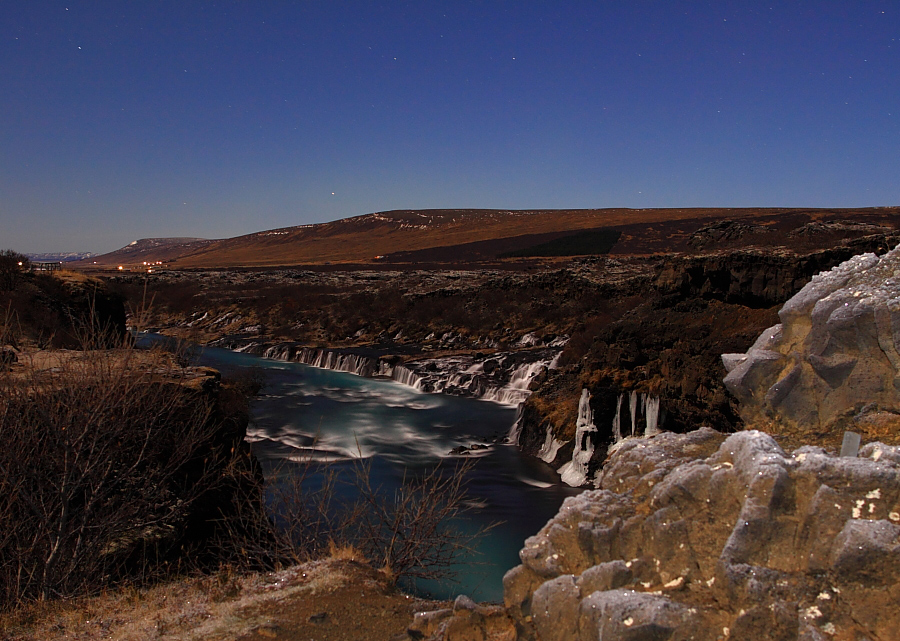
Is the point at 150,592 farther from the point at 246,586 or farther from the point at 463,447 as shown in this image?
the point at 463,447

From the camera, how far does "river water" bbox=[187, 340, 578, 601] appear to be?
15.2 metres

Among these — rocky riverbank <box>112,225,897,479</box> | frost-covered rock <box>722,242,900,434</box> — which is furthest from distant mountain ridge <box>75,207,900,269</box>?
frost-covered rock <box>722,242,900,434</box>

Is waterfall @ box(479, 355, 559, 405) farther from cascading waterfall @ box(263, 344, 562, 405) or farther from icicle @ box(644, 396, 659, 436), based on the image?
icicle @ box(644, 396, 659, 436)

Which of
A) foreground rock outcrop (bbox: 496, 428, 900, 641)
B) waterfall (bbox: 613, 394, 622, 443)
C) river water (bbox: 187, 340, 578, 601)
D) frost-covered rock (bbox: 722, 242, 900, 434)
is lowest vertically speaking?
river water (bbox: 187, 340, 578, 601)

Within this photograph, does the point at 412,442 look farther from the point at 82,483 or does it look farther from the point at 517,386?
the point at 82,483

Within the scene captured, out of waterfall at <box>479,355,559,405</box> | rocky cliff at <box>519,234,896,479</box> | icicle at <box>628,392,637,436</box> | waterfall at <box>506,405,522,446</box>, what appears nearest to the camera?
rocky cliff at <box>519,234,896,479</box>

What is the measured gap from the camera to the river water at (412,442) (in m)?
15.2

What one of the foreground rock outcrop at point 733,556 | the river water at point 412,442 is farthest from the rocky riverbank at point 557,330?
the foreground rock outcrop at point 733,556

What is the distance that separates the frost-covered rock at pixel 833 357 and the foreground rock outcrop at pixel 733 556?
6.68 feet

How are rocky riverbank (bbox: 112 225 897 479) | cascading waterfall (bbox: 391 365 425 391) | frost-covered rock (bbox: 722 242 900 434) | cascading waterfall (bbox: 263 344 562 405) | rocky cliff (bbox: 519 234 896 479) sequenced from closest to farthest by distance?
frost-covered rock (bbox: 722 242 900 434) < rocky cliff (bbox: 519 234 896 479) < rocky riverbank (bbox: 112 225 897 479) < cascading waterfall (bbox: 263 344 562 405) < cascading waterfall (bbox: 391 365 425 391)

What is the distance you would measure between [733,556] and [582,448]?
15129 mm

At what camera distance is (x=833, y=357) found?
266 inches

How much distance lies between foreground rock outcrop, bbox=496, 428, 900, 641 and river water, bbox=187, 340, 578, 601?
6.94 m

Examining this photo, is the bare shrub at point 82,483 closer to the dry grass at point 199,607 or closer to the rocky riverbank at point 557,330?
the dry grass at point 199,607
